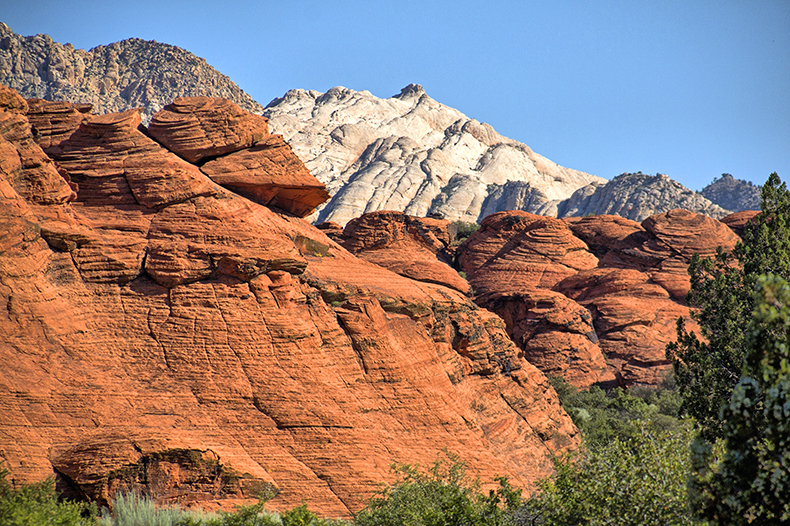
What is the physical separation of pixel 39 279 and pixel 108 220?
318cm

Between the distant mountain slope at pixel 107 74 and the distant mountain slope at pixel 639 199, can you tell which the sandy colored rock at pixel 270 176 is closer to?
the distant mountain slope at pixel 639 199

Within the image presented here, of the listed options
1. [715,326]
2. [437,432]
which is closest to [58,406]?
[437,432]

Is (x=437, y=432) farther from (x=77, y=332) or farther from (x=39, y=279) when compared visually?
(x=39, y=279)

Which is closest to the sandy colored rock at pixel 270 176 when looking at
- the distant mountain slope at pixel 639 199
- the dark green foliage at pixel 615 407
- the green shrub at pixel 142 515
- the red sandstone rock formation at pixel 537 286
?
the green shrub at pixel 142 515

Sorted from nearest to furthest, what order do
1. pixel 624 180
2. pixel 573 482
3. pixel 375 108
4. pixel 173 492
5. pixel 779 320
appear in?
pixel 779 320
pixel 573 482
pixel 173 492
pixel 624 180
pixel 375 108

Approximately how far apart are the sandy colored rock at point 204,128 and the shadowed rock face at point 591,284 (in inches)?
1073

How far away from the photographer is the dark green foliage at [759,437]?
686cm

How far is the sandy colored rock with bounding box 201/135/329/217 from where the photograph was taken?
868 inches

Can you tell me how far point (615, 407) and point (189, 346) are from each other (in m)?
29.7

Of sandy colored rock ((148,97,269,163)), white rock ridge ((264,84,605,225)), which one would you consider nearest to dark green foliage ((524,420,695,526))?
sandy colored rock ((148,97,269,163))

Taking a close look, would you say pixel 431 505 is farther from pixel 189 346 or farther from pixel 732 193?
pixel 732 193

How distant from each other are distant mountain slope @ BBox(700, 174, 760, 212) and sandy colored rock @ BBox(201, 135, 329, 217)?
14963cm

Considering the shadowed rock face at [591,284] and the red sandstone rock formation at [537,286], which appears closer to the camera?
the red sandstone rock formation at [537,286]

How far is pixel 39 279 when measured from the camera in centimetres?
1702
